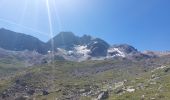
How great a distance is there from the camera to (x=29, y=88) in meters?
177

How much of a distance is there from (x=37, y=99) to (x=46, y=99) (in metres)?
6.12

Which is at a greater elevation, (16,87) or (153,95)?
(16,87)

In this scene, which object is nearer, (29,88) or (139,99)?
(139,99)

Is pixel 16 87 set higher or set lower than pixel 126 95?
higher

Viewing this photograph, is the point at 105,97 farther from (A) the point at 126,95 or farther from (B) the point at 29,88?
(B) the point at 29,88

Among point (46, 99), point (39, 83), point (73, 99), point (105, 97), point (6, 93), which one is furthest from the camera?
point (39, 83)

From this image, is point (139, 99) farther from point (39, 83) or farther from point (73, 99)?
point (39, 83)

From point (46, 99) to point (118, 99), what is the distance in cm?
6605

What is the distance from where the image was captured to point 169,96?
60375mm

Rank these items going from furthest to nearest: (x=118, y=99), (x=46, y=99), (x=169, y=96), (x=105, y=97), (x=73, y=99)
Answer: (x=46, y=99) → (x=73, y=99) → (x=105, y=97) → (x=118, y=99) → (x=169, y=96)

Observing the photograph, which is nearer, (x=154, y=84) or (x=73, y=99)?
(x=154, y=84)

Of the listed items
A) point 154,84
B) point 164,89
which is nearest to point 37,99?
point 154,84

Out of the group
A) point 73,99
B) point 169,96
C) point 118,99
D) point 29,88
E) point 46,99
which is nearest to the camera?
point 169,96

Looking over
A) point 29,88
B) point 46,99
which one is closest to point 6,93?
point 29,88
